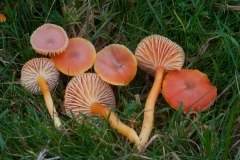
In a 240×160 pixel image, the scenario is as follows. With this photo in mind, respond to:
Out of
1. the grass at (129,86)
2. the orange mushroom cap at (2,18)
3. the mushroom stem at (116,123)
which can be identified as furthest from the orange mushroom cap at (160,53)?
the orange mushroom cap at (2,18)

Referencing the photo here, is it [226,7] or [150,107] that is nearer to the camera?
[150,107]

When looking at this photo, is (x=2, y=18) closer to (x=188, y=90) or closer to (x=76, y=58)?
(x=76, y=58)

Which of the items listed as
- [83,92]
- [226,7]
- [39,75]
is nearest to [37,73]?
[39,75]

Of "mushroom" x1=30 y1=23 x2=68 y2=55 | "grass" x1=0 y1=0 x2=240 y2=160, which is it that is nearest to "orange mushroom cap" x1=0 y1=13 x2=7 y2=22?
"grass" x1=0 y1=0 x2=240 y2=160

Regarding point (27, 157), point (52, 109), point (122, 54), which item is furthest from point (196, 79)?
point (27, 157)

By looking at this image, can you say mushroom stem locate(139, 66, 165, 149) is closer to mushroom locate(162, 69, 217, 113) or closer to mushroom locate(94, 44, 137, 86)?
mushroom locate(162, 69, 217, 113)

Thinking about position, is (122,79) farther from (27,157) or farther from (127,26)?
(27,157)
